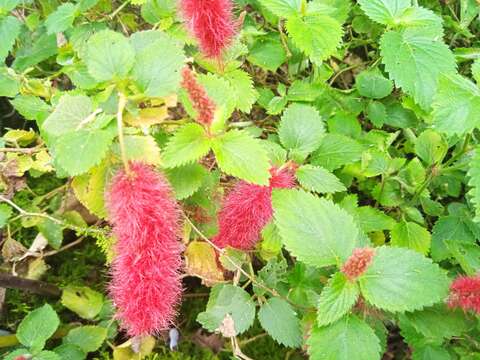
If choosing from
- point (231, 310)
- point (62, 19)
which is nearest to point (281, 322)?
point (231, 310)

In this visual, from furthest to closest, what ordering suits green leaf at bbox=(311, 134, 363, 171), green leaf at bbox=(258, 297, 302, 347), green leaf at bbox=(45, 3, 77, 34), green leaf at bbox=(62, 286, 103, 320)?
green leaf at bbox=(62, 286, 103, 320) < green leaf at bbox=(45, 3, 77, 34) < green leaf at bbox=(311, 134, 363, 171) < green leaf at bbox=(258, 297, 302, 347)

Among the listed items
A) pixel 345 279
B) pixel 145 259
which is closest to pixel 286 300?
pixel 345 279

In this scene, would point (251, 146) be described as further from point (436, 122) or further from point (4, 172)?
point (4, 172)

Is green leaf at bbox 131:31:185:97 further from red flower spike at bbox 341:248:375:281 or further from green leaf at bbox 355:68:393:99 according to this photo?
green leaf at bbox 355:68:393:99

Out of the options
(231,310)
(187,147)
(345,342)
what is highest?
(187,147)

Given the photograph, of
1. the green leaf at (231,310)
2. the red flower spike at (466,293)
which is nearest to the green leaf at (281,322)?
the green leaf at (231,310)

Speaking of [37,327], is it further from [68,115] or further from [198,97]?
[198,97]

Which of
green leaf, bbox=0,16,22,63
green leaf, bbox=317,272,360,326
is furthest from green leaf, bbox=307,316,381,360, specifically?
green leaf, bbox=0,16,22,63
